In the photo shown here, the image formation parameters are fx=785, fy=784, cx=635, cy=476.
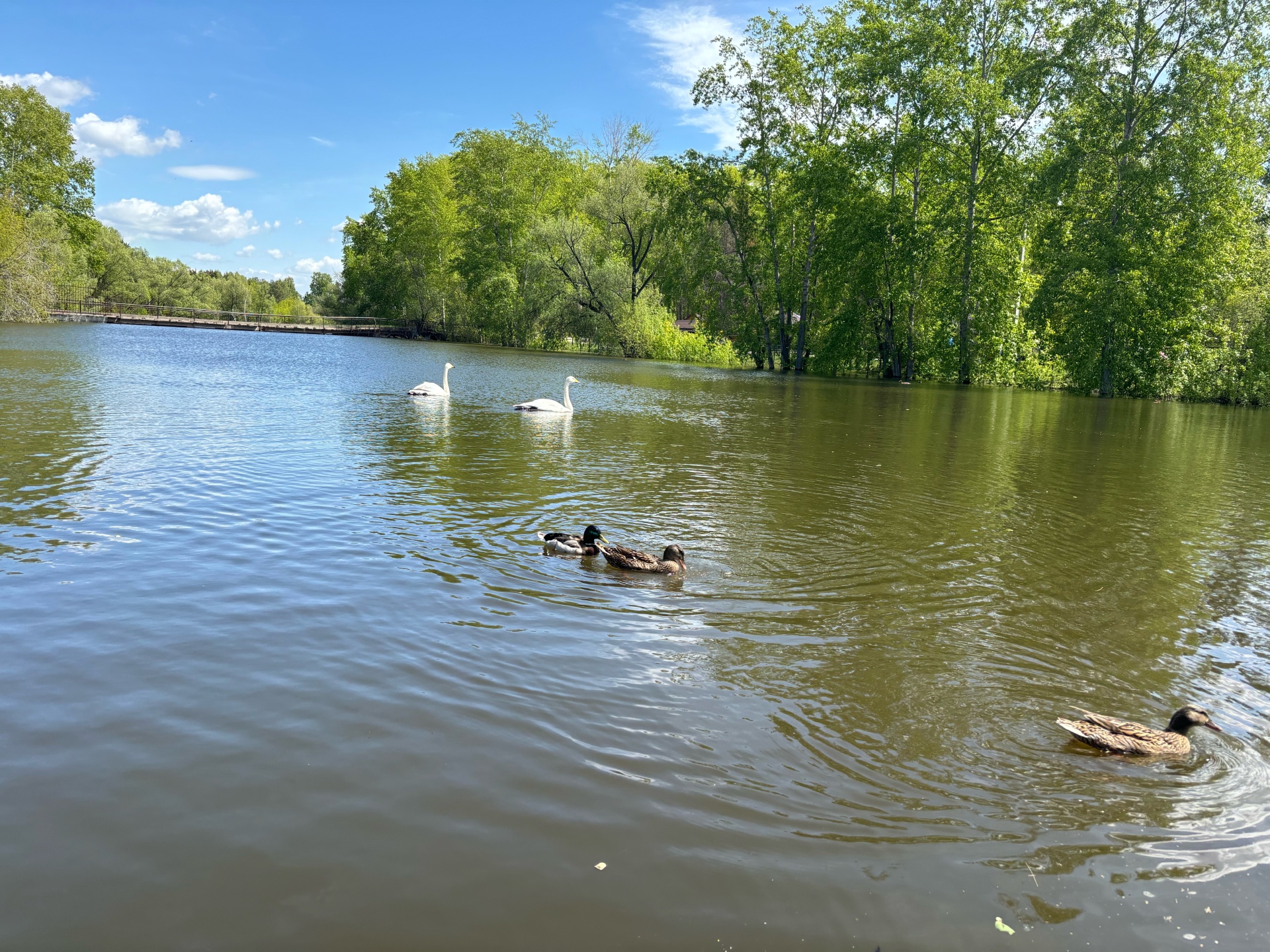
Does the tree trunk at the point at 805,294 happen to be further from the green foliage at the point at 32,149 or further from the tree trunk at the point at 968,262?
the green foliage at the point at 32,149

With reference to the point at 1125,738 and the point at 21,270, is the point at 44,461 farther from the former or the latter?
the point at 21,270

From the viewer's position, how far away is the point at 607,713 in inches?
207

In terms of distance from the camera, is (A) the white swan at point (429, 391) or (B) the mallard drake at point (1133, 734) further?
(A) the white swan at point (429, 391)

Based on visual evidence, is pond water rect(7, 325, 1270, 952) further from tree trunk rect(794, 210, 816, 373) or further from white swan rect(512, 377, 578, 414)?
tree trunk rect(794, 210, 816, 373)

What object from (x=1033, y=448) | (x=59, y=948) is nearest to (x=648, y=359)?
(x=1033, y=448)

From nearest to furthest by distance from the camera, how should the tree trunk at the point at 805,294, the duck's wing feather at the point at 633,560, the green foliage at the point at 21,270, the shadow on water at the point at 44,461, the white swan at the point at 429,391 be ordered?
the duck's wing feather at the point at 633,560 < the shadow on water at the point at 44,461 < the white swan at the point at 429,391 < the tree trunk at the point at 805,294 < the green foliage at the point at 21,270

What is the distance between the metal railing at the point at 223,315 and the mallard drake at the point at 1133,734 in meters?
103

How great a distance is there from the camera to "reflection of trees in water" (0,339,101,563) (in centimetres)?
877

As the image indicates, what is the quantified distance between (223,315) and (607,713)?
390ft

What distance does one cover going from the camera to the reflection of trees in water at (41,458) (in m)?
8.77

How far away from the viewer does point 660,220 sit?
5688 cm

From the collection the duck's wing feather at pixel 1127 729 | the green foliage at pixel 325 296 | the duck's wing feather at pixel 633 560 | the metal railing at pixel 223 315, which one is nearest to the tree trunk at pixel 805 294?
the duck's wing feather at pixel 633 560

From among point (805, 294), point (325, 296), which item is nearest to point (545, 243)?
point (805, 294)

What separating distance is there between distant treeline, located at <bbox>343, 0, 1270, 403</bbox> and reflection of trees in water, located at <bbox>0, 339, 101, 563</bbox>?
40.6 metres
